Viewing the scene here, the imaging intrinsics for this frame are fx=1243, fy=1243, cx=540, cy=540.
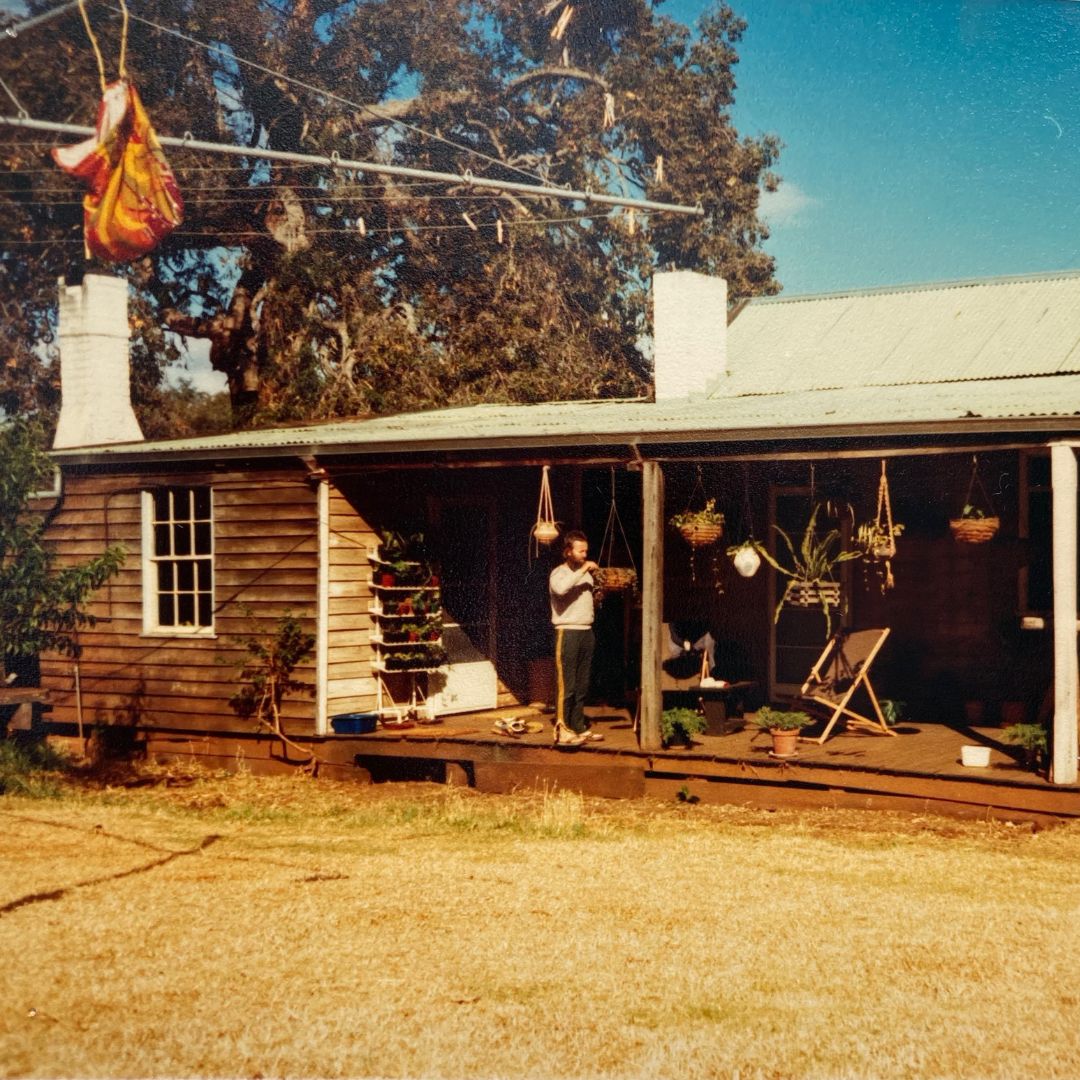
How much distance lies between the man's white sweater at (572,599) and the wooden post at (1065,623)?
3.46 meters

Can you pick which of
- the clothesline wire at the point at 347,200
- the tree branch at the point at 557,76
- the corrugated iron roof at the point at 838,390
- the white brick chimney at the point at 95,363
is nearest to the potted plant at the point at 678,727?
the corrugated iron roof at the point at 838,390

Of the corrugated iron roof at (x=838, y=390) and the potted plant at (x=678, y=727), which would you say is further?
the potted plant at (x=678, y=727)

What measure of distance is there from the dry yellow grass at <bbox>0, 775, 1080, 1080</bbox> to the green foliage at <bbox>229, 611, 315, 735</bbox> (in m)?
2.08

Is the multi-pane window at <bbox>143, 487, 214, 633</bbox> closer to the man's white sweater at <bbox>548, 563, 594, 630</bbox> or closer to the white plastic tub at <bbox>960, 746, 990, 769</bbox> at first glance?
the man's white sweater at <bbox>548, 563, 594, 630</bbox>

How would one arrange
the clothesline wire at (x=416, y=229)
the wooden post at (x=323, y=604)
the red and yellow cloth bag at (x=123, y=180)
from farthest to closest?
the clothesline wire at (x=416, y=229), the red and yellow cloth bag at (x=123, y=180), the wooden post at (x=323, y=604)

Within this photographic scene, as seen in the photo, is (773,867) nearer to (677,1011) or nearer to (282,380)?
(677,1011)

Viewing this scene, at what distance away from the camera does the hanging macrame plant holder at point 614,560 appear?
1012cm

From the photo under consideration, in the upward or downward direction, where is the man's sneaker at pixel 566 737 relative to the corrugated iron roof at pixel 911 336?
downward

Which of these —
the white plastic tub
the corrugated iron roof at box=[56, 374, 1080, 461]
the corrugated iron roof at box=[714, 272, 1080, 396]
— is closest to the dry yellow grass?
the white plastic tub

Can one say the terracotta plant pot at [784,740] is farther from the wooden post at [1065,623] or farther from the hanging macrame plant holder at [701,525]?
the wooden post at [1065,623]

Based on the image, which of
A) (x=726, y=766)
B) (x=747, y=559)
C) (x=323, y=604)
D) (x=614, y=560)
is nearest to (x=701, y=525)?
(x=747, y=559)

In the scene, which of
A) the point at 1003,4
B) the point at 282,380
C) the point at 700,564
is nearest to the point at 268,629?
the point at 700,564

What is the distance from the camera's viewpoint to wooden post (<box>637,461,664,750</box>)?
9484mm

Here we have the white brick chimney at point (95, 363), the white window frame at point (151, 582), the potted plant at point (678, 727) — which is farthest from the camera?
the white brick chimney at point (95, 363)
